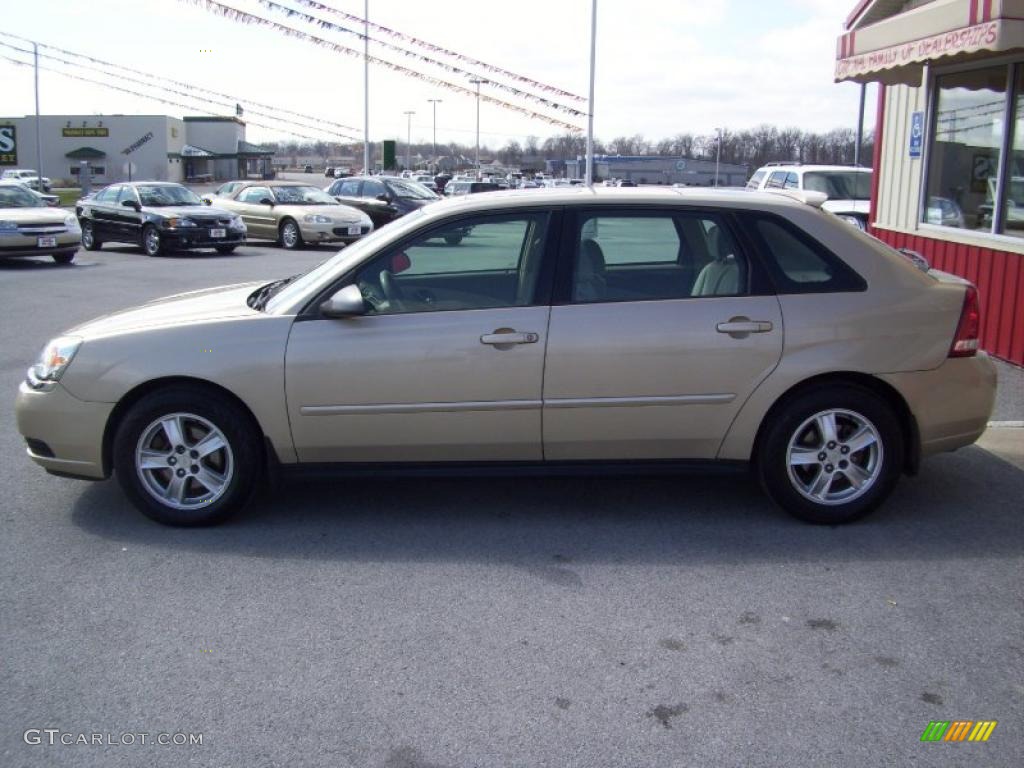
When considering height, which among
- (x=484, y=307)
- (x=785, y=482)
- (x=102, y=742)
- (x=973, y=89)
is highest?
(x=973, y=89)

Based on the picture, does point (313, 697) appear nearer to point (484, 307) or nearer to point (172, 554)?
point (172, 554)

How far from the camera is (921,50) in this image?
28.3 feet

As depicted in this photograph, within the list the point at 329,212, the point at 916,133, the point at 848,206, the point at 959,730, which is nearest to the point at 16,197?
the point at 329,212

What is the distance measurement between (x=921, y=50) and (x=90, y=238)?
19.3m

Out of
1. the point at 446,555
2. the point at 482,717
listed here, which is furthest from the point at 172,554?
the point at 482,717

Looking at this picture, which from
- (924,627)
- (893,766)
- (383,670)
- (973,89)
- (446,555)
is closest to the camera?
(893,766)

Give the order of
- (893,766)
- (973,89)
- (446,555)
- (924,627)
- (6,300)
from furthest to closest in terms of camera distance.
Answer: (6,300) < (973,89) < (446,555) < (924,627) < (893,766)

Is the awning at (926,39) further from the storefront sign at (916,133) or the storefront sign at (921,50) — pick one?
the storefront sign at (916,133)

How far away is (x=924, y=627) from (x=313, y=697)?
2.36m

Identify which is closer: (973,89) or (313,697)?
(313,697)

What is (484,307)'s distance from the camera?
16.3 ft

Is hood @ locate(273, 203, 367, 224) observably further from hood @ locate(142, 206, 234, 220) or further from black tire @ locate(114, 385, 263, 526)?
black tire @ locate(114, 385, 263, 526)

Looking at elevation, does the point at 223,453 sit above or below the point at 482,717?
above

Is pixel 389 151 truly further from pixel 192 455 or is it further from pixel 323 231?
pixel 192 455
